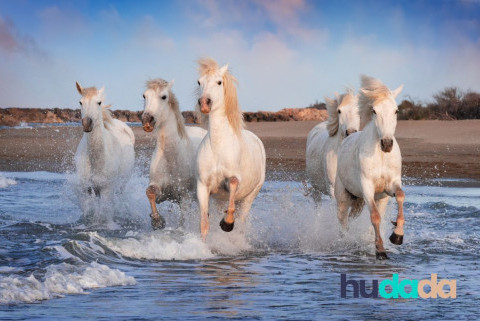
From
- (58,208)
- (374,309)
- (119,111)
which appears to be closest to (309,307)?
(374,309)

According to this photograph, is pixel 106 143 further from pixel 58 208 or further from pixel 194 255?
pixel 194 255

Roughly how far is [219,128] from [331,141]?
2.42 m

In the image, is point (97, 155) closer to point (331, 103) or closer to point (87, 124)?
point (87, 124)

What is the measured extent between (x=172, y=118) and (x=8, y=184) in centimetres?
801

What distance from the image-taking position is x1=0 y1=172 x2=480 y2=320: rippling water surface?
6156 millimetres

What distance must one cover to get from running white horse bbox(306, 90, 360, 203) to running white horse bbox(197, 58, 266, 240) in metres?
1.80

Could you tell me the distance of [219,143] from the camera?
29.6ft

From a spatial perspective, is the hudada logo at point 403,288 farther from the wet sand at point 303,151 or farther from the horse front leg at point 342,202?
the wet sand at point 303,151

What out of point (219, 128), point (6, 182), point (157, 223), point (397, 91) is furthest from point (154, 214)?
point (6, 182)

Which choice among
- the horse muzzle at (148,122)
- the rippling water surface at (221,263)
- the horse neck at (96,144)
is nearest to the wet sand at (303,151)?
the rippling water surface at (221,263)

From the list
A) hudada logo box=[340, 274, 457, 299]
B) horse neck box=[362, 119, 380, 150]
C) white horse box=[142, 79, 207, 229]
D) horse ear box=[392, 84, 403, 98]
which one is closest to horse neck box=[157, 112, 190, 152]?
white horse box=[142, 79, 207, 229]

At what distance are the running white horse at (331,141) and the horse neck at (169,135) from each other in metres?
1.97

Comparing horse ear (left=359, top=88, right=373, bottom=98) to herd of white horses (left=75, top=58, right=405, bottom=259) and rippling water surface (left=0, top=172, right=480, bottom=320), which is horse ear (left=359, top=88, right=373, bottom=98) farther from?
rippling water surface (left=0, top=172, right=480, bottom=320)

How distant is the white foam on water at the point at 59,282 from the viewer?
6324 mm
